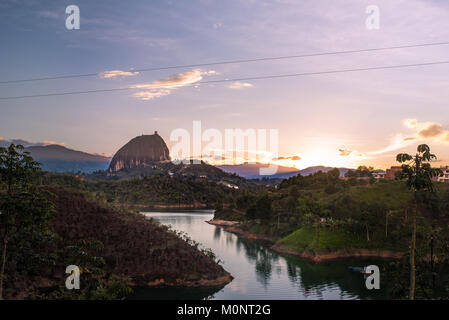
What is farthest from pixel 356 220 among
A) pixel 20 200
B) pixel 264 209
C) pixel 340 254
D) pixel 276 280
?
pixel 20 200

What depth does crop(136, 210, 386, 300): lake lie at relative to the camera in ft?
128

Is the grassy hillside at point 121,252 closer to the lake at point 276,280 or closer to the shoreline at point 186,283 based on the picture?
the shoreline at point 186,283

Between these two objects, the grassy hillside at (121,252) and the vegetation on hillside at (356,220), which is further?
the vegetation on hillside at (356,220)

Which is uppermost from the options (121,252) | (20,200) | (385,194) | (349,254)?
(20,200)

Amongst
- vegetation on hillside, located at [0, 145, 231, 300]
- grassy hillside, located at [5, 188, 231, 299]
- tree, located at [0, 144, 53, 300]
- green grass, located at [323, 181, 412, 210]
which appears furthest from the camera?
green grass, located at [323, 181, 412, 210]

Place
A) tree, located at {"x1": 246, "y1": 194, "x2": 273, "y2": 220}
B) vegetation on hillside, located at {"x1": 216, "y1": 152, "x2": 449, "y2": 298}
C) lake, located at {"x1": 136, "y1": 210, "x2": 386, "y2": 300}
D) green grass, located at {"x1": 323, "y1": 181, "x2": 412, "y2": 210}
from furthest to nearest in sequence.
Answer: tree, located at {"x1": 246, "y1": 194, "x2": 273, "y2": 220}
green grass, located at {"x1": 323, "y1": 181, "x2": 412, "y2": 210}
vegetation on hillside, located at {"x1": 216, "y1": 152, "x2": 449, "y2": 298}
lake, located at {"x1": 136, "y1": 210, "x2": 386, "y2": 300}

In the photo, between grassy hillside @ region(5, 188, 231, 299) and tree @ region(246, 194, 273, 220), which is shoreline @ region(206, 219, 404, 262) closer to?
tree @ region(246, 194, 273, 220)

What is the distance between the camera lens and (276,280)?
158ft

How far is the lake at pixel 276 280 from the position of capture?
3916 cm

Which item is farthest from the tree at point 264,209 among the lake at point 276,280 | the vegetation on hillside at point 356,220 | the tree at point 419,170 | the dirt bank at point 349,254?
the tree at point 419,170

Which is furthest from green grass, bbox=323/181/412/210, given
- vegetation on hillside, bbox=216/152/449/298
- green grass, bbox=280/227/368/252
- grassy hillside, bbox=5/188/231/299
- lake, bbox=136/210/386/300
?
grassy hillside, bbox=5/188/231/299

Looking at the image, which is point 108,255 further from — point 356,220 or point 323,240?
point 356,220
